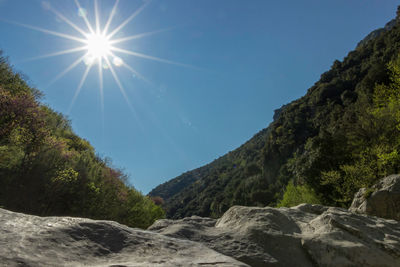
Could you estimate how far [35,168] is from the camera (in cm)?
2030

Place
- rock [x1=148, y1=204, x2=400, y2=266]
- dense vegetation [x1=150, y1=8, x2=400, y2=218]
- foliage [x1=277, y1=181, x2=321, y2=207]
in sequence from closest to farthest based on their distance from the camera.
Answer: rock [x1=148, y1=204, x2=400, y2=266] → dense vegetation [x1=150, y1=8, x2=400, y2=218] → foliage [x1=277, y1=181, x2=321, y2=207]

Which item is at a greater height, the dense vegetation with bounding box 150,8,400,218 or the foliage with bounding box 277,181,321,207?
the dense vegetation with bounding box 150,8,400,218

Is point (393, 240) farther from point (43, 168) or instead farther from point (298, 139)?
point (298, 139)

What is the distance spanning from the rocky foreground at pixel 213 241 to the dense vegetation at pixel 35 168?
1699 cm

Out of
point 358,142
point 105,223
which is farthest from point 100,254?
point 358,142

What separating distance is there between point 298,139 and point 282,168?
361 inches

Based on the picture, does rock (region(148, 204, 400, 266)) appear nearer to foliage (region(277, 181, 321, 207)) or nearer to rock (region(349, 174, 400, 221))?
rock (region(349, 174, 400, 221))

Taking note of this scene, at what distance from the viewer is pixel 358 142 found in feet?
80.9

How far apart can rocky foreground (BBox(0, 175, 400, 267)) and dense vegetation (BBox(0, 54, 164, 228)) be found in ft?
55.7

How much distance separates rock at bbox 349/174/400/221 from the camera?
9701 millimetres

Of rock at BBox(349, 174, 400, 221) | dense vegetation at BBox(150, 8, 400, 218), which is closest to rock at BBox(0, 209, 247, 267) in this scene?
rock at BBox(349, 174, 400, 221)

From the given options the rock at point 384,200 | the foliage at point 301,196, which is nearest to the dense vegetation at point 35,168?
the rock at point 384,200

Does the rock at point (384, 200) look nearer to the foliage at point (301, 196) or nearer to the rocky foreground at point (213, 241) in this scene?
the rocky foreground at point (213, 241)

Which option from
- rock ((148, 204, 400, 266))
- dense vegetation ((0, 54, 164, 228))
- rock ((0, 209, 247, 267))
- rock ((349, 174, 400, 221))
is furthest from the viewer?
dense vegetation ((0, 54, 164, 228))
